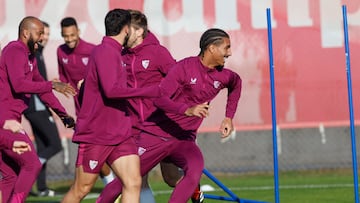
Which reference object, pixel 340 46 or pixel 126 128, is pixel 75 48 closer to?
pixel 340 46

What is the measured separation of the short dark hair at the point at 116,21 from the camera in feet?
31.6

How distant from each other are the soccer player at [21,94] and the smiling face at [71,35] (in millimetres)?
3431

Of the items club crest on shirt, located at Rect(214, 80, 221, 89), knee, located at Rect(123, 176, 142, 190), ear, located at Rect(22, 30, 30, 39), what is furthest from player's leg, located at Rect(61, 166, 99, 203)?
ear, located at Rect(22, 30, 30, 39)

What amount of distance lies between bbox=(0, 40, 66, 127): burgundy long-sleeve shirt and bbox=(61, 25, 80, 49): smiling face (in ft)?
11.3

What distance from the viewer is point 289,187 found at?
15.3 m

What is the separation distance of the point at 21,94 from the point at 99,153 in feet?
6.27

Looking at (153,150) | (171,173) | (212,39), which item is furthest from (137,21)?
(171,173)

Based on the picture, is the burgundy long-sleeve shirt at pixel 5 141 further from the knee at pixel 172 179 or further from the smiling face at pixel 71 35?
the smiling face at pixel 71 35

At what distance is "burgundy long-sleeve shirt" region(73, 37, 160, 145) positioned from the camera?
30.9ft

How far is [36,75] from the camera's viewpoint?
11.6 meters

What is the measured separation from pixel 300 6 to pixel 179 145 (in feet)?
20.5

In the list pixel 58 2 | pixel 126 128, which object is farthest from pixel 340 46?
pixel 126 128

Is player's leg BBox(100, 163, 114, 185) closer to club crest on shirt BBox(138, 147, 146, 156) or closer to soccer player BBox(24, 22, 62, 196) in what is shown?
soccer player BBox(24, 22, 62, 196)

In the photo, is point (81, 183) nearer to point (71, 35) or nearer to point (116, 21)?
point (116, 21)
